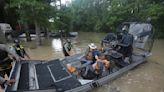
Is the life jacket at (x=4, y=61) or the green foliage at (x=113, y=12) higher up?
the green foliage at (x=113, y=12)

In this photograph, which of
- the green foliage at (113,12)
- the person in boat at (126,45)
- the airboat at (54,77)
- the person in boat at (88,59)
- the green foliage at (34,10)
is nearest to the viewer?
the airboat at (54,77)

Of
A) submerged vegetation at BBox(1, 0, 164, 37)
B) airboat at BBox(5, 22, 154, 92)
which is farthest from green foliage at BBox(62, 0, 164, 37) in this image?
airboat at BBox(5, 22, 154, 92)

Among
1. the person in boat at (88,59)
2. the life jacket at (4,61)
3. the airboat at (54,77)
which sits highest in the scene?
the life jacket at (4,61)

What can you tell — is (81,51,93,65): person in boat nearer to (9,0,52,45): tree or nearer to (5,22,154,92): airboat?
(5,22,154,92): airboat

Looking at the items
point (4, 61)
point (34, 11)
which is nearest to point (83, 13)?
point (34, 11)

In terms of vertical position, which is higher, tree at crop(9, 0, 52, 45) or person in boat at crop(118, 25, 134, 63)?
tree at crop(9, 0, 52, 45)

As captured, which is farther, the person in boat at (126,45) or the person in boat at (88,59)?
the person in boat at (126,45)

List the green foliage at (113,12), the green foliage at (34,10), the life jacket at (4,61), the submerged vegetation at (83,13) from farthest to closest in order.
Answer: the green foliage at (113,12) → the submerged vegetation at (83,13) → the green foliage at (34,10) → the life jacket at (4,61)

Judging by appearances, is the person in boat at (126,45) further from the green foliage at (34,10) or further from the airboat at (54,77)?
the green foliage at (34,10)

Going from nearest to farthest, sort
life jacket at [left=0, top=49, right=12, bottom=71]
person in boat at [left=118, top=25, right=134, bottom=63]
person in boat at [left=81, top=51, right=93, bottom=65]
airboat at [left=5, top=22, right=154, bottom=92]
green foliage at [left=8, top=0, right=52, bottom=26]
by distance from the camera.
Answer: airboat at [left=5, top=22, right=154, bottom=92] → life jacket at [left=0, top=49, right=12, bottom=71] → person in boat at [left=81, top=51, right=93, bottom=65] → person in boat at [left=118, top=25, right=134, bottom=63] → green foliage at [left=8, top=0, right=52, bottom=26]

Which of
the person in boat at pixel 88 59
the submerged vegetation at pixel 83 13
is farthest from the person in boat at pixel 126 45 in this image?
the submerged vegetation at pixel 83 13

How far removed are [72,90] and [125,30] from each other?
5.57 m

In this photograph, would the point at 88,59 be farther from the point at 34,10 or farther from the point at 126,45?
the point at 34,10

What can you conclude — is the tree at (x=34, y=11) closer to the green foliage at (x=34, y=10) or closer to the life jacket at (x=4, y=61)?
the green foliage at (x=34, y=10)
